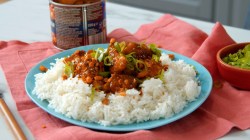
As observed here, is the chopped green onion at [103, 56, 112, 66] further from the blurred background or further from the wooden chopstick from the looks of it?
the blurred background

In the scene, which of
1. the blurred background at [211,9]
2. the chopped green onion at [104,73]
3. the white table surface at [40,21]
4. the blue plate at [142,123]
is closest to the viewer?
the blue plate at [142,123]

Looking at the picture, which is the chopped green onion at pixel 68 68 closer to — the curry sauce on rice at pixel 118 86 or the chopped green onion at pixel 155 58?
the curry sauce on rice at pixel 118 86

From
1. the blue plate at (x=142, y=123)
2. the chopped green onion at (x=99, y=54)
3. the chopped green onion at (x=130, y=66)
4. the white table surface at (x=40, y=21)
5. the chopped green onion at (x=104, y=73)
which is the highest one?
the chopped green onion at (x=99, y=54)

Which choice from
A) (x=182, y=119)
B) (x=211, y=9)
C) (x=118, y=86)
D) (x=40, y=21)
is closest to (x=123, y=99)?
(x=118, y=86)

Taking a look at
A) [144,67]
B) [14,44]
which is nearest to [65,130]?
[144,67]

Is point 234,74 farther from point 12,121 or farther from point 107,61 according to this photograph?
point 12,121

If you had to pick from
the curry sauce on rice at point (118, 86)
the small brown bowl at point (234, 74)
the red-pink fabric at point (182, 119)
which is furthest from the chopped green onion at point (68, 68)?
the small brown bowl at point (234, 74)

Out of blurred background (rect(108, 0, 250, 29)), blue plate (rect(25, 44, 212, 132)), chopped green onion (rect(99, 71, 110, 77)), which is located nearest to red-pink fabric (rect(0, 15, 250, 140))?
blue plate (rect(25, 44, 212, 132))
